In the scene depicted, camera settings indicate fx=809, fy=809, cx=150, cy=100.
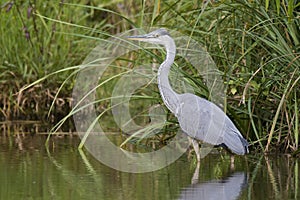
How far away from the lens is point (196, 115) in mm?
6156

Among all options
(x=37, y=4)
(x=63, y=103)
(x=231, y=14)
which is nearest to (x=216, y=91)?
(x=231, y=14)

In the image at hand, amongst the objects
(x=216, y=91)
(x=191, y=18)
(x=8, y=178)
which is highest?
(x=191, y=18)

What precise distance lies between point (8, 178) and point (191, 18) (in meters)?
2.15

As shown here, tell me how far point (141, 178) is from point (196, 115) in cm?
94

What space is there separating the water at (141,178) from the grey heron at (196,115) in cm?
19

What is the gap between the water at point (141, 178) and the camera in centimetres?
479

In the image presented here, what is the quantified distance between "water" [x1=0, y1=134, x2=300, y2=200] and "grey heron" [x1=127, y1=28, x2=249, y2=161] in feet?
0.63

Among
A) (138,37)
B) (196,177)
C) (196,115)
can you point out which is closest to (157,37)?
(138,37)

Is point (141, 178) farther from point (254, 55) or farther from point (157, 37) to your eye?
point (254, 55)

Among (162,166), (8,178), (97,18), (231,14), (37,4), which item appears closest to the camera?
(8,178)

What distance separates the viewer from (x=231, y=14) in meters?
6.45

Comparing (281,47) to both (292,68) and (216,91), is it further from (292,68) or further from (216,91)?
(216,91)

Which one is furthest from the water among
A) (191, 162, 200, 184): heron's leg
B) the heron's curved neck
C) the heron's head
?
the heron's head

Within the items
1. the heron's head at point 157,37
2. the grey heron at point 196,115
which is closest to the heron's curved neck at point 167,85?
the grey heron at point 196,115
